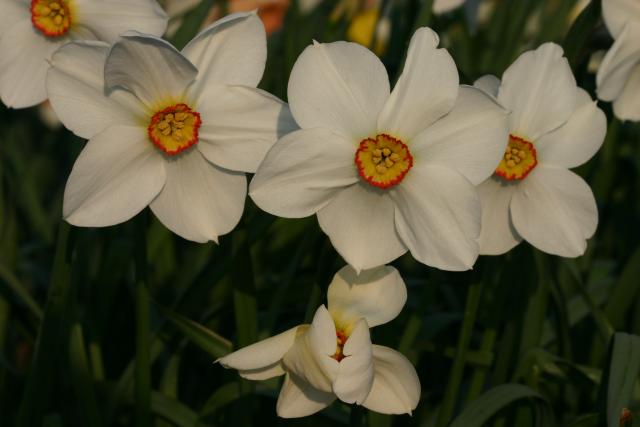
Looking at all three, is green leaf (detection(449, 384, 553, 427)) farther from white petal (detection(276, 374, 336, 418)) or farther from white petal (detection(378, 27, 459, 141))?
white petal (detection(378, 27, 459, 141))

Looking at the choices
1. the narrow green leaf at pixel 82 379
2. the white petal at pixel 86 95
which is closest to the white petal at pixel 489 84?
the white petal at pixel 86 95

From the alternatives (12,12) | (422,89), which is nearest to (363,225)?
(422,89)

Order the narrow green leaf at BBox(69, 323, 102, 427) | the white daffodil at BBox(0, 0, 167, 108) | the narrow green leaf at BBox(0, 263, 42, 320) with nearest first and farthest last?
the white daffodil at BBox(0, 0, 167, 108) → the narrow green leaf at BBox(69, 323, 102, 427) → the narrow green leaf at BBox(0, 263, 42, 320)

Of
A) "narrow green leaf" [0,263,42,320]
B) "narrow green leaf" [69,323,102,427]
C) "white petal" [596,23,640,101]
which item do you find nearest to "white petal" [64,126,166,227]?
"narrow green leaf" [69,323,102,427]

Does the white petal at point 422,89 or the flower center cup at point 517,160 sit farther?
the flower center cup at point 517,160

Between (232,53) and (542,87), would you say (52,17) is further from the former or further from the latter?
(542,87)

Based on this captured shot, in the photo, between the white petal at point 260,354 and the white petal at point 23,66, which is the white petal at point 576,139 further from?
the white petal at point 23,66
